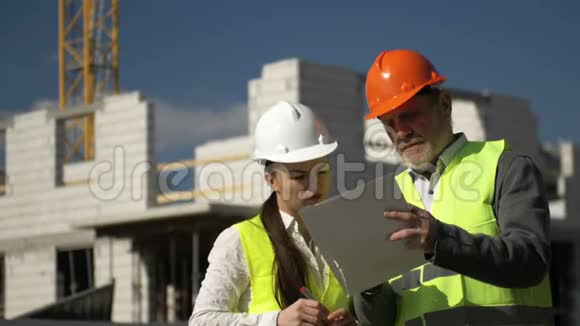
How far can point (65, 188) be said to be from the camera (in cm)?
2056

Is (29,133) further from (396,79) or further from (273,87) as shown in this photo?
(396,79)

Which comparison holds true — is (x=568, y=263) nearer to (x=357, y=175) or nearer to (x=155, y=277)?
(x=155, y=277)

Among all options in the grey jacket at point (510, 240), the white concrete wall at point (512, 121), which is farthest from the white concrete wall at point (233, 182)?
the grey jacket at point (510, 240)

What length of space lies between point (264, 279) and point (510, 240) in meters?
1.07

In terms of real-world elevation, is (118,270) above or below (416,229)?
below

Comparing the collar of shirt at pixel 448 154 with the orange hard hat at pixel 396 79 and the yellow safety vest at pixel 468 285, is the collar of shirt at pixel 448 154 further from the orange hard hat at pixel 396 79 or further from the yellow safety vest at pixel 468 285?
the orange hard hat at pixel 396 79

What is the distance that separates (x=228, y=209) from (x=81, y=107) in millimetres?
4106

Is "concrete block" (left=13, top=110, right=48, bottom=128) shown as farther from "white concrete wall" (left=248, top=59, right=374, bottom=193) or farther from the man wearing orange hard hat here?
the man wearing orange hard hat

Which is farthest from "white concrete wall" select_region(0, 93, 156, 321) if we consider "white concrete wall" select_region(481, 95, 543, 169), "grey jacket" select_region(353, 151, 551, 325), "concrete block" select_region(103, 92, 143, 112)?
"grey jacket" select_region(353, 151, 551, 325)

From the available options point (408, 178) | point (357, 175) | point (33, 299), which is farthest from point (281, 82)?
point (408, 178)

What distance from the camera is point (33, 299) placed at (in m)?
20.6

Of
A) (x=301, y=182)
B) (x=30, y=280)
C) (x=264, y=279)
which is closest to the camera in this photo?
(x=264, y=279)

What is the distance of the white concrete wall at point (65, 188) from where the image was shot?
19016 mm

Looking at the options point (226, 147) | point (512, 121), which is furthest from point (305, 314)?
point (226, 147)
